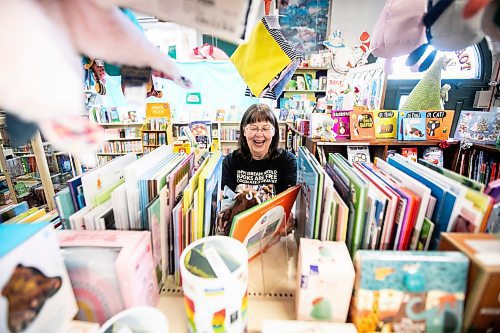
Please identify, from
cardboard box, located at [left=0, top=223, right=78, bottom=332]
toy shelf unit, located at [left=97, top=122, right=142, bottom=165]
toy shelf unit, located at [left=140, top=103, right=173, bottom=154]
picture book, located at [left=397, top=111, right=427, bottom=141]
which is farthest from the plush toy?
toy shelf unit, located at [left=97, top=122, right=142, bottom=165]

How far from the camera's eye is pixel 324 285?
584 millimetres

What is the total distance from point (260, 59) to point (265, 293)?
77cm

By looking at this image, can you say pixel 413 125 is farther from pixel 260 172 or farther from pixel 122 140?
pixel 122 140

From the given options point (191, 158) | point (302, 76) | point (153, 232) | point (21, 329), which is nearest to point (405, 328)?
point (153, 232)

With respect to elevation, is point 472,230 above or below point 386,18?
below

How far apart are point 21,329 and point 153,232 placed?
1.03 feet

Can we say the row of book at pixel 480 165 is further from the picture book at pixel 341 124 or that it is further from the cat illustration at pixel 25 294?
the cat illustration at pixel 25 294

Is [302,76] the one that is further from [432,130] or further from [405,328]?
[405,328]

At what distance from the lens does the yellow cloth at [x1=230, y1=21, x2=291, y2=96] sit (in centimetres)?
81

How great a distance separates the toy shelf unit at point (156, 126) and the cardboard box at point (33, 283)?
4.23 meters

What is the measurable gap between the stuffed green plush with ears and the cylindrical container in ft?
7.83

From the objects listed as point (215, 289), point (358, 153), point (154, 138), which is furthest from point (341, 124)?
point (154, 138)

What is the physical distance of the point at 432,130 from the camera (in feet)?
6.97

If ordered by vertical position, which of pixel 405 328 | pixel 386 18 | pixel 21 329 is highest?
pixel 386 18
